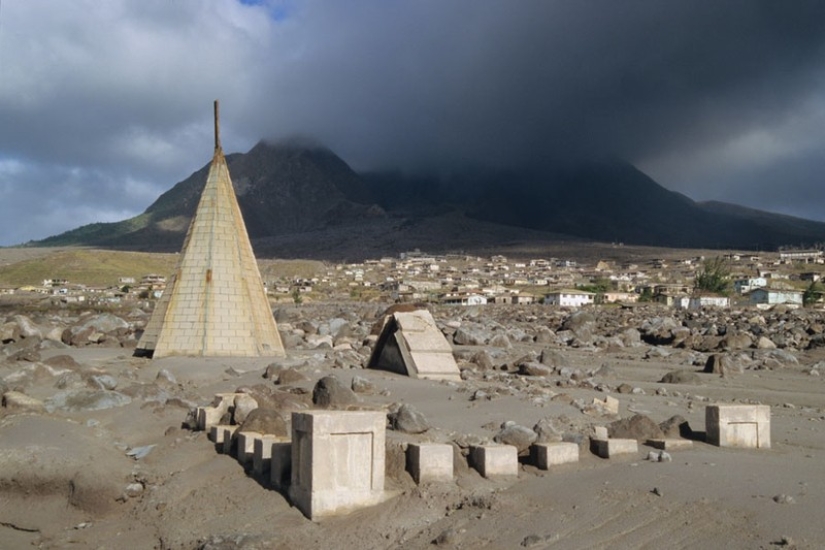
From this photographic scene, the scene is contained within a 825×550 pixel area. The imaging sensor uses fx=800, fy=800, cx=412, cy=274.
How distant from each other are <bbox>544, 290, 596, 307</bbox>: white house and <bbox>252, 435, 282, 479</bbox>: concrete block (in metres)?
75.8

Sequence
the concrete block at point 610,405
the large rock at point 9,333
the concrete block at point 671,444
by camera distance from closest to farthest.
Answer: the concrete block at point 671,444 < the concrete block at point 610,405 < the large rock at point 9,333

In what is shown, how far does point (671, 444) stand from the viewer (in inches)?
374

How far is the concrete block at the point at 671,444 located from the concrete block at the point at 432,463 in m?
2.62

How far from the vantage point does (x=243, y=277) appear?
20281mm

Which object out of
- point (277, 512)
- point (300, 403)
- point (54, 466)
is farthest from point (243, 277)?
point (277, 512)

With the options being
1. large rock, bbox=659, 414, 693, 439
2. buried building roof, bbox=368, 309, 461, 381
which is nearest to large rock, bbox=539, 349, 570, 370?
buried building roof, bbox=368, 309, 461, 381

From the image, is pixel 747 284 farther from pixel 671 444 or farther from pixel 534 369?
pixel 671 444

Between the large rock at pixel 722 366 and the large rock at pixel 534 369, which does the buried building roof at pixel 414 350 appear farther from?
the large rock at pixel 722 366

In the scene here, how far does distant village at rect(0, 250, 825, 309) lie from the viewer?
82562 millimetres

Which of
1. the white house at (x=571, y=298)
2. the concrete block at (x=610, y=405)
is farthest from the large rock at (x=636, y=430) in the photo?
the white house at (x=571, y=298)

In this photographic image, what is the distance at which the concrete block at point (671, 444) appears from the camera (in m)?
9.46

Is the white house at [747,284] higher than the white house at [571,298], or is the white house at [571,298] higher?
the white house at [747,284]

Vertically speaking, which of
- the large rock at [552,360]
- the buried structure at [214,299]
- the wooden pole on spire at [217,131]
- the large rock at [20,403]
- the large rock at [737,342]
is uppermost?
the wooden pole on spire at [217,131]

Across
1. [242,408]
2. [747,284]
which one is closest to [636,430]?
[242,408]
